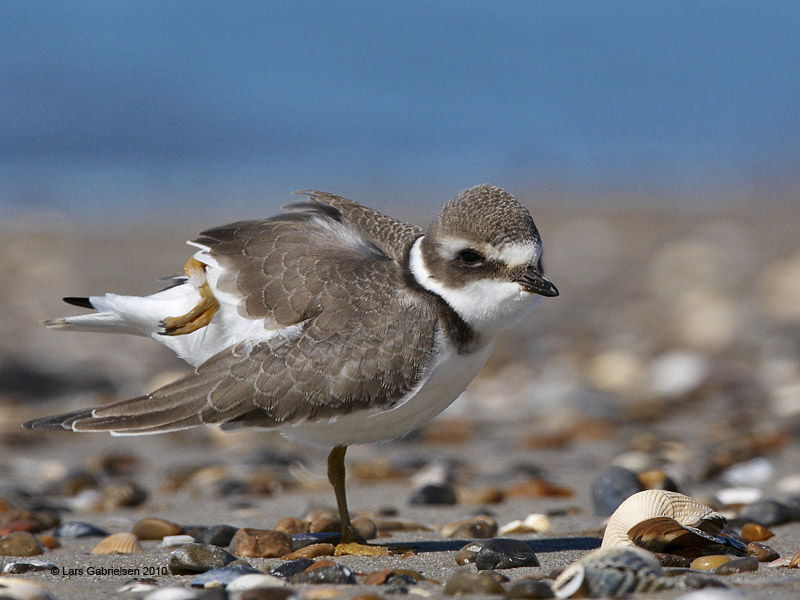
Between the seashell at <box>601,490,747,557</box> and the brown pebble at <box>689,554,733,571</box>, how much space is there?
0.39 feet

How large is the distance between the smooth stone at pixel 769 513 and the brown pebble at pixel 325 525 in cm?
184

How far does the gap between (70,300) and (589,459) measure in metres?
3.38

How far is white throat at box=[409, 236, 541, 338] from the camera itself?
3.99 metres

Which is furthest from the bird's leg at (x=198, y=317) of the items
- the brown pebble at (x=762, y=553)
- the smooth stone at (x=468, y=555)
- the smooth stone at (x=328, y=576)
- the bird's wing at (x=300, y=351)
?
the brown pebble at (x=762, y=553)

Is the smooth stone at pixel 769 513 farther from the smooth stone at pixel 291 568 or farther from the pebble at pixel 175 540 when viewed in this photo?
the pebble at pixel 175 540

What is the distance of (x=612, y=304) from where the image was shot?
12.4 metres

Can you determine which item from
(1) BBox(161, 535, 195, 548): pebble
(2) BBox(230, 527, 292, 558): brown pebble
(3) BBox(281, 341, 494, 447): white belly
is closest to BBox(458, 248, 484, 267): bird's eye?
(3) BBox(281, 341, 494, 447): white belly

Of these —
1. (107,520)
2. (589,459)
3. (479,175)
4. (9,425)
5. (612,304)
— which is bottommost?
(107,520)

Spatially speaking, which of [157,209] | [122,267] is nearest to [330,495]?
[122,267]

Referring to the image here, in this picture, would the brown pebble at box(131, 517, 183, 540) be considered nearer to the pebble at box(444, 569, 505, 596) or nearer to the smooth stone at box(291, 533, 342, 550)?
the smooth stone at box(291, 533, 342, 550)

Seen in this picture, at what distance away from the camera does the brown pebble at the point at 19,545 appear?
164 inches

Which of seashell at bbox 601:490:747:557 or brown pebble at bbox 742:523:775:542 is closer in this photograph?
seashell at bbox 601:490:747:557

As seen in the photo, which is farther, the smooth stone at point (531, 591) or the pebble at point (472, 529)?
the pebble at point (472, 529)

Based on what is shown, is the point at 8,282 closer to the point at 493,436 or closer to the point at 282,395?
the point at 493,436
